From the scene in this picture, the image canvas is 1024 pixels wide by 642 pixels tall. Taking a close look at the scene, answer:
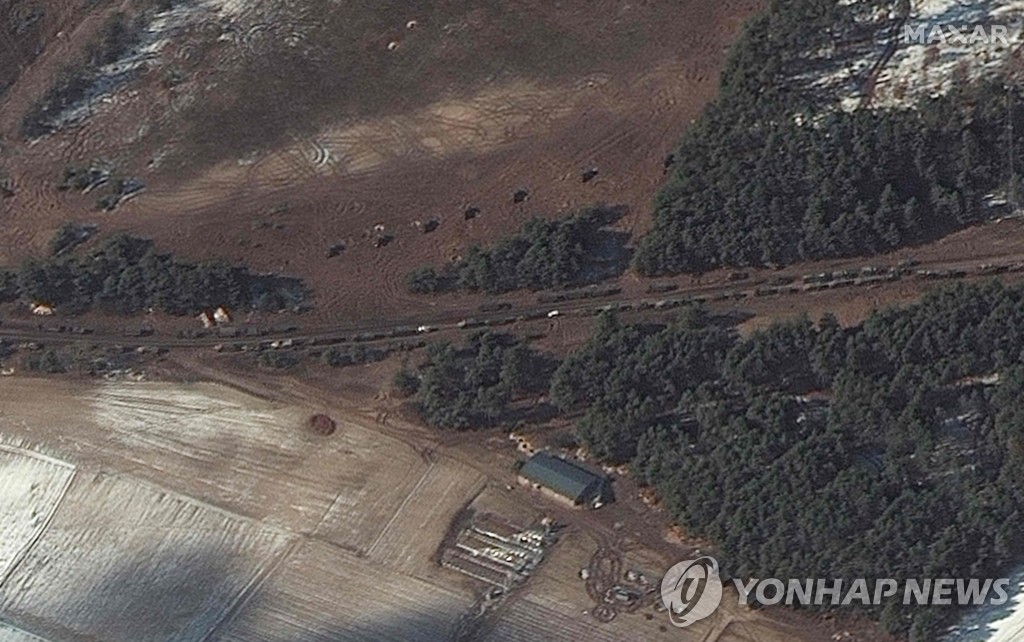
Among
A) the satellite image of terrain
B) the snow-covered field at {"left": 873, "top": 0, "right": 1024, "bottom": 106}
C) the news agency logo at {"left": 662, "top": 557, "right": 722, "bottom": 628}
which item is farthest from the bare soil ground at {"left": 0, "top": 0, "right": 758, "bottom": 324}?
the news agency logo at {"left": 662, "top": 557, "right": 722, "bottom": 628}

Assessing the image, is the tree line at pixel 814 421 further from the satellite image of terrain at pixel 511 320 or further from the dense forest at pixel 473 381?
the satellite image of terrain at pixel 511 320

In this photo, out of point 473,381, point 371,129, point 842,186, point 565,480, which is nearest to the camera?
point 565,480

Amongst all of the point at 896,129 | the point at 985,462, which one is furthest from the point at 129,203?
the point at 985,462

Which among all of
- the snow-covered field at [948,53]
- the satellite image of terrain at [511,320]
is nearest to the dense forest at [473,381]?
the satellite image of terrain at [511,320]

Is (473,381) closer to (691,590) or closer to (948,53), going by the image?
(691,590)

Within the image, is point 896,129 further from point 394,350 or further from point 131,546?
point 131,546

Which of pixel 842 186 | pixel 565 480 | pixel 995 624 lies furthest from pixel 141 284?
pixel 995 624

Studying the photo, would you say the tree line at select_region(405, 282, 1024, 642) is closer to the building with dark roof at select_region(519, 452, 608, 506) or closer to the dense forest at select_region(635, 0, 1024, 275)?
the building with dark roof at select_region(519, 452, 608, 506)
